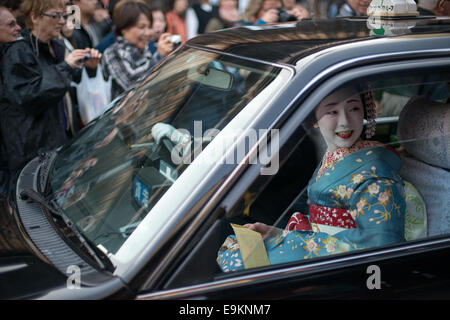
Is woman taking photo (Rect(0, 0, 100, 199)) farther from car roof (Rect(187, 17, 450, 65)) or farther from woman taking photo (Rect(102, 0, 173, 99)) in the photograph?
car roof (Rect(187, 17, 450, 65))

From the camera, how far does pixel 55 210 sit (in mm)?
1630

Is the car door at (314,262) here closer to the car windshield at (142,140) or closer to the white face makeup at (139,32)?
the car windshield at (142,140)

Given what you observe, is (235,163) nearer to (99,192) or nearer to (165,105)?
(99,192)

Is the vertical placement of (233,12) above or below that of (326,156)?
above

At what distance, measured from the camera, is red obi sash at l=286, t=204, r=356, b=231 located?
1.70 m

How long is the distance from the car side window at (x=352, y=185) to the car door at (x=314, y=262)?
14 mm

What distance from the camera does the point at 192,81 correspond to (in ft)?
6.29

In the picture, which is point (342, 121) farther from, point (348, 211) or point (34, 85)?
point (34, 85)

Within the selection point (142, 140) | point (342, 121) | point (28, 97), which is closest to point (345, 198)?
point (342, 121)

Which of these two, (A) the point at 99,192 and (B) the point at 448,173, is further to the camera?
(B) the point at 448,173
